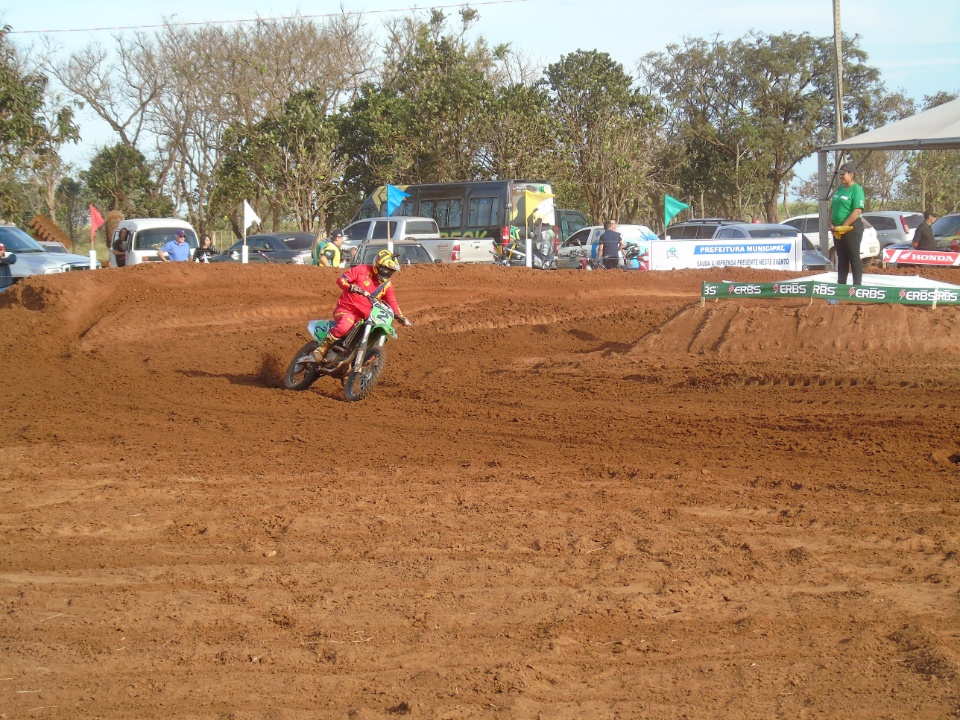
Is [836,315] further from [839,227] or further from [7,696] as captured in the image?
[7,696]

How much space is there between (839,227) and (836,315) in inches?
57.5

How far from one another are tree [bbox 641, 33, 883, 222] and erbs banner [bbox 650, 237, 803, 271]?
23.9 metres

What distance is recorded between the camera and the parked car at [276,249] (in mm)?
27172

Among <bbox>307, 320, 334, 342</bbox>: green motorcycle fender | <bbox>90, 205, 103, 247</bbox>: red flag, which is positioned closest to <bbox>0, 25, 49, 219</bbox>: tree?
<bbox>90, 205, 103, 247</bbox>: red flag

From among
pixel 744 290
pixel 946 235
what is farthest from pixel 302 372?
pixel 946 235

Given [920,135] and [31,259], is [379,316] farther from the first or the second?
[920,135]

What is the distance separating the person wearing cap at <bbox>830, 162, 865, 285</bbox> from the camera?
44.0 ft

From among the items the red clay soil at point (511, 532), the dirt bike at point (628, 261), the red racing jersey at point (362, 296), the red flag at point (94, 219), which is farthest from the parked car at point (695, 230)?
the red racing jersey at point (362, 296)

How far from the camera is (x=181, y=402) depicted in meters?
11.6

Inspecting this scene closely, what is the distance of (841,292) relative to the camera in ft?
44.0

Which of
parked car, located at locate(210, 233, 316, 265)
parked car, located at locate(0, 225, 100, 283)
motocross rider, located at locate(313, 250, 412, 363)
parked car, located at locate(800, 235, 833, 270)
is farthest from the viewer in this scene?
parked car, located at locate(210, 233, 316, 265)

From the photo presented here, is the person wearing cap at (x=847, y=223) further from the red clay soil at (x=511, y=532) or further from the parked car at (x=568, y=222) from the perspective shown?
the parked car at (x=568, y=222)

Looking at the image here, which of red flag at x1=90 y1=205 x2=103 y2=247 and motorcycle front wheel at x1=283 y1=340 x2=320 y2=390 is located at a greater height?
red flag at x1=90 y1=205 x2=103 y2=247

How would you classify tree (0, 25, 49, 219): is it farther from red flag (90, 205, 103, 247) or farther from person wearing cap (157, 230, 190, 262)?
person wearing cap (157, 230, 190, 262)
